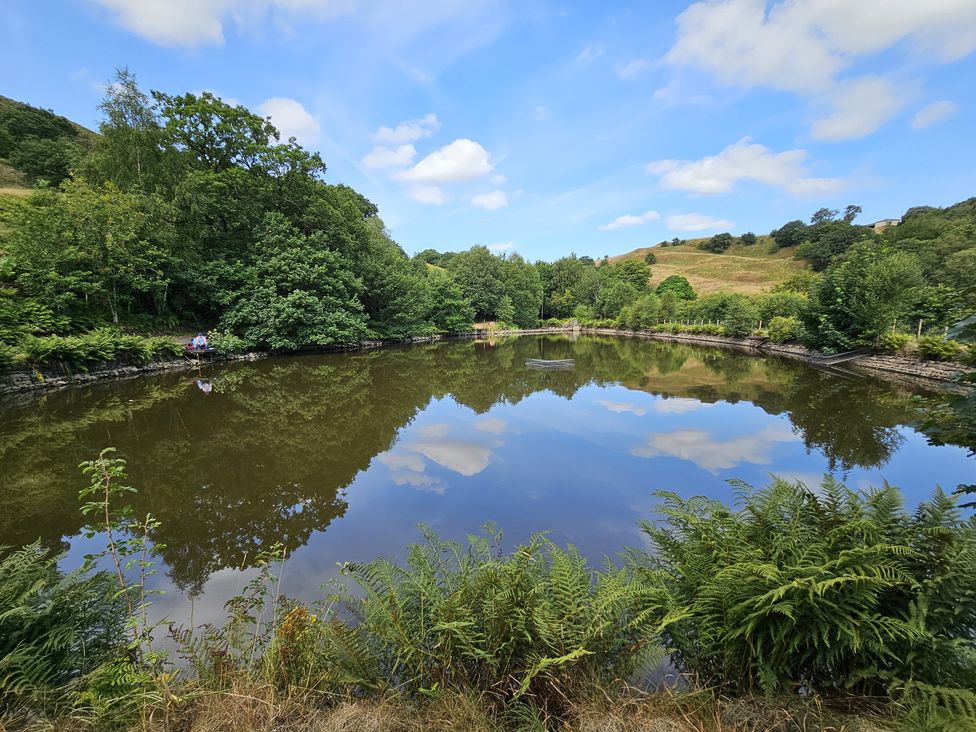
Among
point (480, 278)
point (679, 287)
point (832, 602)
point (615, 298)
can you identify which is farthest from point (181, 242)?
point (679, 287)

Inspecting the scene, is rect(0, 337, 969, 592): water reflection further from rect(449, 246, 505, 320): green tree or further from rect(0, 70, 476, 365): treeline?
rect(449, 246, 505, 320): green tree

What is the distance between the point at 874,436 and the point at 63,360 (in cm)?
2402

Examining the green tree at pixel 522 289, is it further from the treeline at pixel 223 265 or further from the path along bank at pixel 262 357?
the path along bank at pixel 262 357

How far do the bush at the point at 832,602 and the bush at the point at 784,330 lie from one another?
28446 mm

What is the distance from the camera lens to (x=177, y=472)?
6.91 metres

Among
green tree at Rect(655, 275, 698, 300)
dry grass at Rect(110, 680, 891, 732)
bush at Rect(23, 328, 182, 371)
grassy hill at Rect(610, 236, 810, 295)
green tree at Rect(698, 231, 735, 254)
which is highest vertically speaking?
green tree at Rect(698, 231, 735, 254)

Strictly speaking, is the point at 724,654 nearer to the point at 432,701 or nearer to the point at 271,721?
the point at 432,701

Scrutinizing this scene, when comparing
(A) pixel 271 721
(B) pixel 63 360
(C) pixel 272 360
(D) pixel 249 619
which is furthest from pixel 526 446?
(C) pixel 272 360

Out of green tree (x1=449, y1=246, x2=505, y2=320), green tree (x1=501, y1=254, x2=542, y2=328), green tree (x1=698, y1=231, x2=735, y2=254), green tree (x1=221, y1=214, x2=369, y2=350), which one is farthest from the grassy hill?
green tree (x1=221, y1=214, x2=369, y2=350)

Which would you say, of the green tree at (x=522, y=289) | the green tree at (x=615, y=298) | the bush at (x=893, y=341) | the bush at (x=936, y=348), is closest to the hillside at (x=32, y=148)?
the green tree at (x=522, y=289)

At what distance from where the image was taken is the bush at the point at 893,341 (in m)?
17.5

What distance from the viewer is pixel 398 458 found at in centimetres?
808

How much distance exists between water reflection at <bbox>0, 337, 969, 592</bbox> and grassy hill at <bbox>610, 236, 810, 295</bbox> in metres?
55.6

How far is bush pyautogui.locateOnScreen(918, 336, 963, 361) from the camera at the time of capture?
49.1ft
